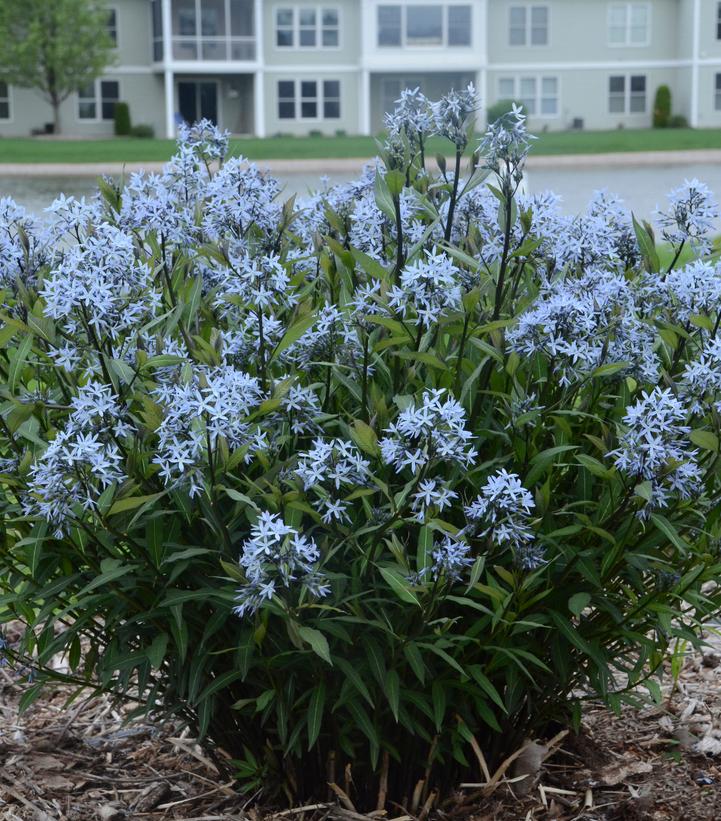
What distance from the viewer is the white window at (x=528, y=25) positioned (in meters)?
49.7

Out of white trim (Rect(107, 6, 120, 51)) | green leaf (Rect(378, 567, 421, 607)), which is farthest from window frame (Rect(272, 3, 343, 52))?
green leaf (Rect(378, 567, 421, 607))

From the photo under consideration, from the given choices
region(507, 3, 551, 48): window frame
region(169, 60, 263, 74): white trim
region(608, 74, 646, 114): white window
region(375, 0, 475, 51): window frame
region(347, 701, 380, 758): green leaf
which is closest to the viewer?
region(347, 701, 380, 758): green leaf

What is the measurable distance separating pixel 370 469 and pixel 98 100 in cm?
A: 4862

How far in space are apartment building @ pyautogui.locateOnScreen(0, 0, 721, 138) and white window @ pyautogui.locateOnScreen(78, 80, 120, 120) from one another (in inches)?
2.2

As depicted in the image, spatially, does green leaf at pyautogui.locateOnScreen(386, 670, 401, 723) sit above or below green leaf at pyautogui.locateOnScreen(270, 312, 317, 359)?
below

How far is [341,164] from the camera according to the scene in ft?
86.8

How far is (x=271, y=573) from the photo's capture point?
81.9 inches

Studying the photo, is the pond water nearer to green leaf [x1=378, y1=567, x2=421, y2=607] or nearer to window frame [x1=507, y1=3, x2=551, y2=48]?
green leaf [x1=378, y1=567, x2=421, y2=607]

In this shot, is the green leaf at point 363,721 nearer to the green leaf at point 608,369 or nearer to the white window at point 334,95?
the green leaf at point 608,369

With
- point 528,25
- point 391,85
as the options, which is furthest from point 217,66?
point 528,25

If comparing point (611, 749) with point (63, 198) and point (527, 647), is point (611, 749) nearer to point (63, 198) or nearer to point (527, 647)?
point (527, 647)

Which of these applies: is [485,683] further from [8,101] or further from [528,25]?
[528,25]

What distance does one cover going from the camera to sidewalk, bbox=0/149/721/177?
25.6 metres

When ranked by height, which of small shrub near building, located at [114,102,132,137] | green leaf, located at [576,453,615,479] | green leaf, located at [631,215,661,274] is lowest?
green leaf, located at [576,453,615,479]
